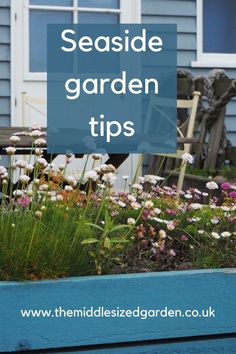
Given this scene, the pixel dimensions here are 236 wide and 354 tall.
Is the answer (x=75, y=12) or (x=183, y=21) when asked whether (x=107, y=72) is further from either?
(x=183, y=21)

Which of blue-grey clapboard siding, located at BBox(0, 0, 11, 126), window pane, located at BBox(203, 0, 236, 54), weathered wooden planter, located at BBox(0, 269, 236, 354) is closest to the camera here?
weathered wooden planter, located at BBox(0, 269, 236, 354)

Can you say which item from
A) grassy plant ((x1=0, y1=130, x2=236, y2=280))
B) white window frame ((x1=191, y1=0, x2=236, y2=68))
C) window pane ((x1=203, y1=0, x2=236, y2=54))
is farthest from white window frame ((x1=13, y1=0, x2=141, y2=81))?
grassy plant ((x1=0, y1=130, x2=236, y2=280))

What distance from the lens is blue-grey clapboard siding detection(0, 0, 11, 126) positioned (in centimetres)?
635

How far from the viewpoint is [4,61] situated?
637 centimetres

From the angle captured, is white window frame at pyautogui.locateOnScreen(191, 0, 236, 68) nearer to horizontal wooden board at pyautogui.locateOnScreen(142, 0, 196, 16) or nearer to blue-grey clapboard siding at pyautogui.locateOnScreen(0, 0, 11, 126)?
horizontal wooden board at pyautogui.locateOnScreen(142, 0, 196, 16)

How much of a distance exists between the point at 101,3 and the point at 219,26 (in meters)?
1.07

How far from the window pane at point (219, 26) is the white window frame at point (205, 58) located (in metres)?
0.06

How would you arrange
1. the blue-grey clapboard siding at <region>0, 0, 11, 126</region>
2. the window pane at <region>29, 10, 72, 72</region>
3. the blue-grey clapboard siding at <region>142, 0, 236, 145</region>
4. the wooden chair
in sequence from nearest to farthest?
the wooden chair, the blue-grey clapboard siding at <region>0, 0, 11, 126</region>, the window pane at <region>29, 10, 72, 72</region>, the blue-grey clapboard siding at <region>142, 0, 236, 145</region>

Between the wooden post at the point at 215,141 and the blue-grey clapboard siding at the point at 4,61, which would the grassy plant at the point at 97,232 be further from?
the blue-grey clapboard siding at the point at 4,61

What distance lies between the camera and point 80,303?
188 centimetres

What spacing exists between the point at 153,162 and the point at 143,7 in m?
1.31

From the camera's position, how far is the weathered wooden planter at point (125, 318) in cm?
185

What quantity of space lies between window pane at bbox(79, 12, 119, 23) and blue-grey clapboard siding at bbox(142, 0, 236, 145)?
0.25 m

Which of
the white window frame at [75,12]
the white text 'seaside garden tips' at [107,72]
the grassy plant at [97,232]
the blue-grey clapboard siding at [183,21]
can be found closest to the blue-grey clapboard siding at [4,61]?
the white window frame at [75,12]
